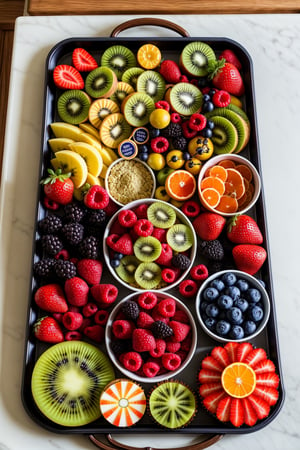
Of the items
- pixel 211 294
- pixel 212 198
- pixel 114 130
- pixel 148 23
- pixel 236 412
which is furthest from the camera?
pixel 148 23

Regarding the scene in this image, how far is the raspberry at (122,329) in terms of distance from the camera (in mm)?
1570

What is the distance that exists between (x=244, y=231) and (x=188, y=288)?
28 cm

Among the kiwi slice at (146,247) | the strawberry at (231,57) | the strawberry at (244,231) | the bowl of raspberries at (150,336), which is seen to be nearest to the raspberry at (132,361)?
the bowl of raspberries at (150,336)

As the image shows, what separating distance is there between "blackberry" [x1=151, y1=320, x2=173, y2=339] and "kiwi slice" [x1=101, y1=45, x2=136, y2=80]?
3.27 ft

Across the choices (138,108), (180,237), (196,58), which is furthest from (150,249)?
(196,58)

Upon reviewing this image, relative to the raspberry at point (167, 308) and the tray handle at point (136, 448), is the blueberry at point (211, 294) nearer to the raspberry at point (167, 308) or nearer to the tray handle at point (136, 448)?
the raspberry at point (167, 308)

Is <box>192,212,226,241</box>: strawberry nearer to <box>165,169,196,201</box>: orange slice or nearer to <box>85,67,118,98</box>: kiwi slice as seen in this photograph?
<box>165,169,196,201</box>: orange slice

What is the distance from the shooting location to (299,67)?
1964mm

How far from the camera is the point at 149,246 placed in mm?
1670

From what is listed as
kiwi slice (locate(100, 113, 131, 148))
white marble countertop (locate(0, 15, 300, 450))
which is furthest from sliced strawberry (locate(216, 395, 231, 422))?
kiwi slice (locate(100, 113, 131, 148))

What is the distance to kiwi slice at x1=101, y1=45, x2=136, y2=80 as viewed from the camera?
74.7 inches

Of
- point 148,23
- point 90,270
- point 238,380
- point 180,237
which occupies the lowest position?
point 238,380

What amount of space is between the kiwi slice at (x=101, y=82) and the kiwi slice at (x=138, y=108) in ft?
0.25

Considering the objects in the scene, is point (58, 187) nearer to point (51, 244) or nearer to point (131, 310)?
point (51, 244)
